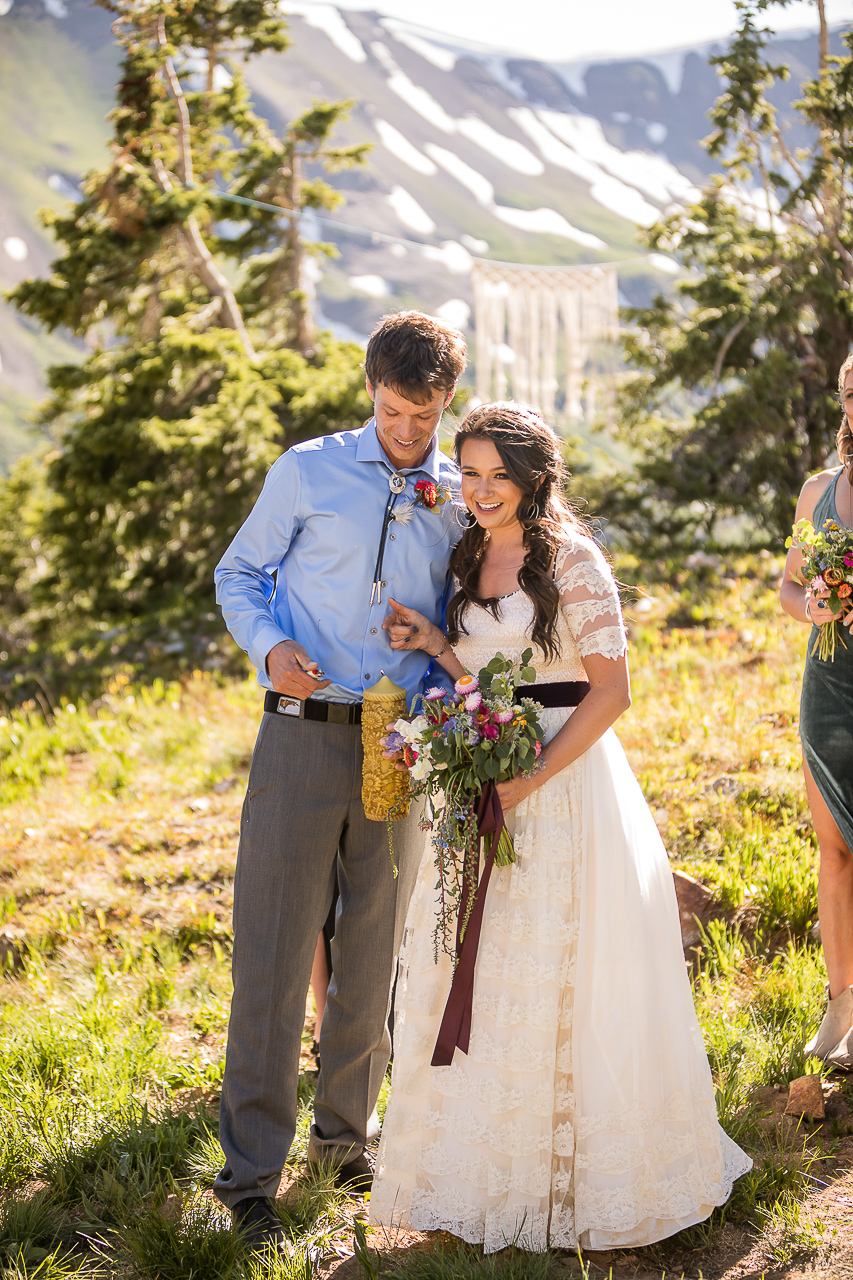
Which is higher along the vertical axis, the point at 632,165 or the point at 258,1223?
the point at 632,165

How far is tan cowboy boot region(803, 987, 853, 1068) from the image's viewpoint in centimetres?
356

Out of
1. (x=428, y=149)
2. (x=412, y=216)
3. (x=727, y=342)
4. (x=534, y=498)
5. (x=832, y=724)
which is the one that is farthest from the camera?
(x=412, y=216)

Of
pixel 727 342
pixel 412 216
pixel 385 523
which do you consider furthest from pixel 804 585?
pixel 412 216

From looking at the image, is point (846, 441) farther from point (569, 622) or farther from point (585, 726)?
point (585, 726)

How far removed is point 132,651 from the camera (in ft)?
37.8

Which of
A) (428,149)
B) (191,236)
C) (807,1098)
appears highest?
(428,149)

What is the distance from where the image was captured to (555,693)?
2.95 m

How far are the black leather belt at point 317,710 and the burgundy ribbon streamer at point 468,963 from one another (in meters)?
0.50

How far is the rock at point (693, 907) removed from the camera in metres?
4.43

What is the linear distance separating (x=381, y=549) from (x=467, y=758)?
29.0 inches

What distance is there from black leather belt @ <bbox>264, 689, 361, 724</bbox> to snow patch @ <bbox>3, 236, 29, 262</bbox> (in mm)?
183728

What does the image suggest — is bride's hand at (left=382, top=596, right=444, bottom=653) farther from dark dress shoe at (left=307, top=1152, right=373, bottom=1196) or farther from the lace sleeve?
dark dress shoe at (left=307, top=1152, right=373, bottom=1196)

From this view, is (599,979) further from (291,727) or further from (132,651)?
(132,651)

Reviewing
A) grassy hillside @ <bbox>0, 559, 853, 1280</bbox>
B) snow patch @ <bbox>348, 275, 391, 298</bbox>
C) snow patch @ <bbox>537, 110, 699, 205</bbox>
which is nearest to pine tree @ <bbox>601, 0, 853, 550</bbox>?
snow patch @ <bbox>537, 110, 699, 205</bbox>
